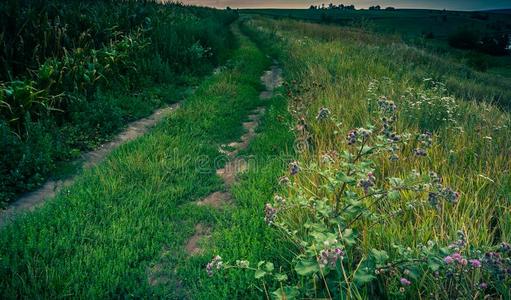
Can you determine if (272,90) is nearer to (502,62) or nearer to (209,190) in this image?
(209,190)

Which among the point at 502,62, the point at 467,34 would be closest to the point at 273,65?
the point at 502,62

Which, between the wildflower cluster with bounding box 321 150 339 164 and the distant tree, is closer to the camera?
the wildflower cluster with bounding box 321 150 339 164

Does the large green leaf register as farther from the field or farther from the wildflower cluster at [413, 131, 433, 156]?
the wildflower cluster at [413, 131, 433, 156]

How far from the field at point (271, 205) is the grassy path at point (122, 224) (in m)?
0.02

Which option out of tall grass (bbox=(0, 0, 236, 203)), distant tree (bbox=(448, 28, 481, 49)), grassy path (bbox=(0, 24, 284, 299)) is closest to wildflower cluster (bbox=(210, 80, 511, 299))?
grassy path (bbox=(0, 24, 284, 299))

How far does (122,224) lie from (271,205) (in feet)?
5.50

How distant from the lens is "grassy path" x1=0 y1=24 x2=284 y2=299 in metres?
3.02

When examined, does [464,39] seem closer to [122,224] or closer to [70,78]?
[70,78]

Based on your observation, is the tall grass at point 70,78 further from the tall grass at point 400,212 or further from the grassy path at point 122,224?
the tall grass at point 400,212

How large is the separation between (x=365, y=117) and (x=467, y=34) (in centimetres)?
7587

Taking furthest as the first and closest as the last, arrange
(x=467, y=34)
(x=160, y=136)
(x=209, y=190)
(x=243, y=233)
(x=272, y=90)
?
(x=467, y=34)
(x=272, y=90)
(x=160, y=136)
(x=209, y=190)
(x=243, y=233)

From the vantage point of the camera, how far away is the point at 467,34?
68.1m

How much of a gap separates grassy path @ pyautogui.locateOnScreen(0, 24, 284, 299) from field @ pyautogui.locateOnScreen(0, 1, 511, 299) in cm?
2

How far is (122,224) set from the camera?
384 cm
